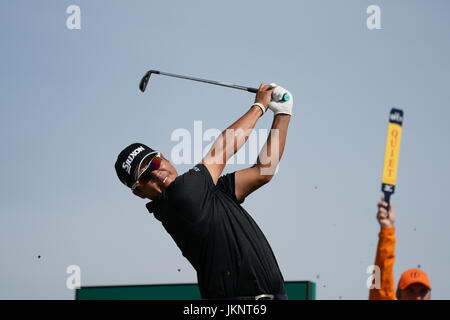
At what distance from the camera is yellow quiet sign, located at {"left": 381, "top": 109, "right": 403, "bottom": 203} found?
21.2ft

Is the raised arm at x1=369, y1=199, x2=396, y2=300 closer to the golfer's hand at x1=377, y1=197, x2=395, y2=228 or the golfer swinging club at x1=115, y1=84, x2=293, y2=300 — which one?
the golfer's hand at x1=377, y1=197, x2=395, y2=228

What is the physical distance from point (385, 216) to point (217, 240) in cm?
138

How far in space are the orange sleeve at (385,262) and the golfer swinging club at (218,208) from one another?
1.00 m

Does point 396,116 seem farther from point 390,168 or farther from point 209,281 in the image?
point 209,281

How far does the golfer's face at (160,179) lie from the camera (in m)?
6.95

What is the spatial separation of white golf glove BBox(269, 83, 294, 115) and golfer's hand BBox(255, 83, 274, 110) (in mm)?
62

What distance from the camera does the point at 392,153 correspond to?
21.2 ft

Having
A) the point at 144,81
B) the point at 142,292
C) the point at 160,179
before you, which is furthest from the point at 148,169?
the point at 142,292

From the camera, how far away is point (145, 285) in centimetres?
1730

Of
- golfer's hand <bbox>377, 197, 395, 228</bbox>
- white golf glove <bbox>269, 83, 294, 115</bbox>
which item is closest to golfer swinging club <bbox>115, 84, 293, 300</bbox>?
white golf glove <bbox>269, 83, 294, 115</bbox>

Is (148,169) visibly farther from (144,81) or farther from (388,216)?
(144,81)

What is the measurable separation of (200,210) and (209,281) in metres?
0.55

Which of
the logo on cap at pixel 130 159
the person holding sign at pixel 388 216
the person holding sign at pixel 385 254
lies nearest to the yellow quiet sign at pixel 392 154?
the person holding sign at pixel 388 216
